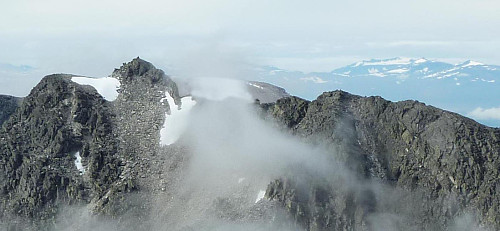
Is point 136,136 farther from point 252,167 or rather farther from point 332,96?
point 332,96

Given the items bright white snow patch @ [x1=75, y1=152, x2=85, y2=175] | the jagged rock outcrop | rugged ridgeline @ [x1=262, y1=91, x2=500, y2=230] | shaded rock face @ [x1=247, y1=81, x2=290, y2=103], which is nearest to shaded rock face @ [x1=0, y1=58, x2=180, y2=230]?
the jagged rock outcrop

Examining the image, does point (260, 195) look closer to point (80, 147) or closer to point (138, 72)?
point (80, 147)

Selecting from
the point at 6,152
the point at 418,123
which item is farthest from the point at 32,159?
the point at 418,123

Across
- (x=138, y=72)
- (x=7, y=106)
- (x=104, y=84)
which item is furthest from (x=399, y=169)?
(x=7, y=106)

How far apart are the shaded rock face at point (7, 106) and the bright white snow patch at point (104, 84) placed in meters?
35.7

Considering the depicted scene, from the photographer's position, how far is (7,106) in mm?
162625

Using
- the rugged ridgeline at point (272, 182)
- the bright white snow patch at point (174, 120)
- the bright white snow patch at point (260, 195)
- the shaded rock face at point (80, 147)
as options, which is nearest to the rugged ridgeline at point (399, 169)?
the rugged ridgeline at point (272, 182)

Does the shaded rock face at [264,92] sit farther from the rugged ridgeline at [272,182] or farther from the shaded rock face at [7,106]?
the shaded rock face at [7,106]

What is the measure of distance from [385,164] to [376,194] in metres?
6.85

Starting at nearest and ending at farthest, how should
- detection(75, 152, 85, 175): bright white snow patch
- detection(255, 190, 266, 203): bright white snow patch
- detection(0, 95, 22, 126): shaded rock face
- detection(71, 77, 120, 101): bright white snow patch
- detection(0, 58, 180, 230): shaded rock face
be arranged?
detection(255, 190, 266, 203): bright white snow patch → detection(0, 58, 180, 230): shaded rock face → detection(75, 152, 85, 175): bright white snow patch → detection(71, 77, 120, 101): bright white snow patch → detection(0, 95, 22, 126): shaded rock face

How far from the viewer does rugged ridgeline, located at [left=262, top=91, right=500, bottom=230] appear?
105 m

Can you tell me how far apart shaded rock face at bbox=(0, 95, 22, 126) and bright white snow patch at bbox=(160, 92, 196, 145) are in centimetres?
5377

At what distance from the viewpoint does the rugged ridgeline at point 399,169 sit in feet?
344

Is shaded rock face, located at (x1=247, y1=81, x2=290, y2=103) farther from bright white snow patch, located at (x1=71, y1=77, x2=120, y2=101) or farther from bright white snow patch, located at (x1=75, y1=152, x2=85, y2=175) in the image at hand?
bright white snow patch, located at (x1=75, y1=152, x2=85, y2=175)
